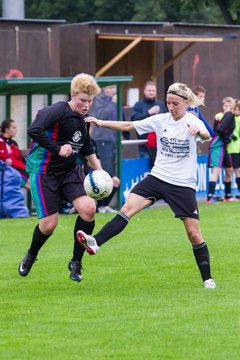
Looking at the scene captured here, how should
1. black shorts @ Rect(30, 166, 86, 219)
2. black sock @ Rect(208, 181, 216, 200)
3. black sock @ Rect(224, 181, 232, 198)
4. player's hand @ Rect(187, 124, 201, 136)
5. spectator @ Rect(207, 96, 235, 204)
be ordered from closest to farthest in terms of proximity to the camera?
player's hand @ Rect(187, 124, 201, 136) < black shorts @ Rect(30, 166, 86, 219) < black sock @ Rect(208, 181, 216, 200) < spectator @ Rect(207, 96, 235, 204) < black sock @ Rect(224, 181, 232, 198)

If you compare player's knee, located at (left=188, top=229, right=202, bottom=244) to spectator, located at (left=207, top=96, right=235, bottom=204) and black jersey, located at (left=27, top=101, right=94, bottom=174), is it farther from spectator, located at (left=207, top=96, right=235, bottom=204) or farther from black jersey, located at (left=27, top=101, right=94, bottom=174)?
spectator, located at (left=207, top=96, right=235, bottom=204)

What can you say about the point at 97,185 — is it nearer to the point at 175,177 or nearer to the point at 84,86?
the point at 175,177

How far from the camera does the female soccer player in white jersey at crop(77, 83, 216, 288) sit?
9.73 meters

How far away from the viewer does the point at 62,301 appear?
932 centimetres

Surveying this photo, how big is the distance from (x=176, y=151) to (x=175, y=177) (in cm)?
23

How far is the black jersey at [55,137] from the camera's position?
990 cm

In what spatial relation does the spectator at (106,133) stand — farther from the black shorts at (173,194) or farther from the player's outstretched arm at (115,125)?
the black shorts at (173,194)

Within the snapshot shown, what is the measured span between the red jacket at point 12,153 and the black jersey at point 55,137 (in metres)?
7.11

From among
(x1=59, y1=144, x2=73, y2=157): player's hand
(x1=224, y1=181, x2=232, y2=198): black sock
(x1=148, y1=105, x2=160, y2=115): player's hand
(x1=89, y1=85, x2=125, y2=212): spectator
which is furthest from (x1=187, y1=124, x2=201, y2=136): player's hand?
(x1=224, y1=181, x2=232, y2=198): black sock

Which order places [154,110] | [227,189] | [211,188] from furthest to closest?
[227,189], [211,188], [154,110]

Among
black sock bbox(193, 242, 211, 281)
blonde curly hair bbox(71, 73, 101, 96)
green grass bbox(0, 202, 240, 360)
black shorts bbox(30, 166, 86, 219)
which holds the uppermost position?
blonde curly hair bbox(71, 73, 101, 96)

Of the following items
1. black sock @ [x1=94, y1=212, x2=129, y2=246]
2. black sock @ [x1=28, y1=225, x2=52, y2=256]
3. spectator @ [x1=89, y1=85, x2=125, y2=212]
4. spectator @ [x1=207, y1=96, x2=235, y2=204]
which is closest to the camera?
Answer: black sock @ [x1=94, y1=212, x2=129, y2=246]

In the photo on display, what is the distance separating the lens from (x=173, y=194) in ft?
32.2

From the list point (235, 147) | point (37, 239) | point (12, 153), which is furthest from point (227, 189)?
point (37, 239)
